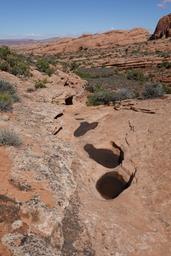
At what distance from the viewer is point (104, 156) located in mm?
11930

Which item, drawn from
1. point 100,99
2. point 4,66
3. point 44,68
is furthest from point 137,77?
point 4,66

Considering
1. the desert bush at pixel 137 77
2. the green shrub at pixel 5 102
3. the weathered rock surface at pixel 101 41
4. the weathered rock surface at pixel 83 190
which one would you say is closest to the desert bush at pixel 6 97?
the green shrub at pixel 5 102

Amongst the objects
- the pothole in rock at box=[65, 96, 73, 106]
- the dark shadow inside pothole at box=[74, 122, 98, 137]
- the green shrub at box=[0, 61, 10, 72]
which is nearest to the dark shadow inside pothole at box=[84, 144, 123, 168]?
the dark shadow inside pothole at box=[74, 122, 98, 137]

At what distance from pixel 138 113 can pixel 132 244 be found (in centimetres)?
855

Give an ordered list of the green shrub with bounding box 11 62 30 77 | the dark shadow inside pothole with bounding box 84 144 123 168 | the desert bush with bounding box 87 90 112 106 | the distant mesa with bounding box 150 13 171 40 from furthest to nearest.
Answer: the distant mesa with bounding box 150 13 171 40 → the desert bush with bounding box 87 90 112 106 → the green shrub with bounding box 11 62 30 77 → the dark shadow inside pothole with bounding box 84 144 123 168

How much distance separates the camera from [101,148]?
40.8 feet

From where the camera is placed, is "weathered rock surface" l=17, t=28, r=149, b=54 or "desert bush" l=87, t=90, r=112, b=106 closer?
"desert bush" l=87, t=90, r=112, b=106

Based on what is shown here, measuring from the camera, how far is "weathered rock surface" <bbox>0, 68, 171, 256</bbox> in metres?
6.06

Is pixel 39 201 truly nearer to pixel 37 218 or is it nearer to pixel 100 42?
pixel 37 218

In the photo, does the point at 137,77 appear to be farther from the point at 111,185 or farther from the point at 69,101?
the point at 111,185

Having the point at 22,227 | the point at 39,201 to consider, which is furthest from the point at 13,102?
the point at 22,227

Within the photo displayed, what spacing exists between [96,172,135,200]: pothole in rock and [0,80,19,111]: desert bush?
4037 mm

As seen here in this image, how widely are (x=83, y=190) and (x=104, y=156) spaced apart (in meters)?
3.76

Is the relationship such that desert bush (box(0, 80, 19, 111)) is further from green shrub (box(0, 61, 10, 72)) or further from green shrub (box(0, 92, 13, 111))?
green shrub (box(0, 61, 10, 72))
